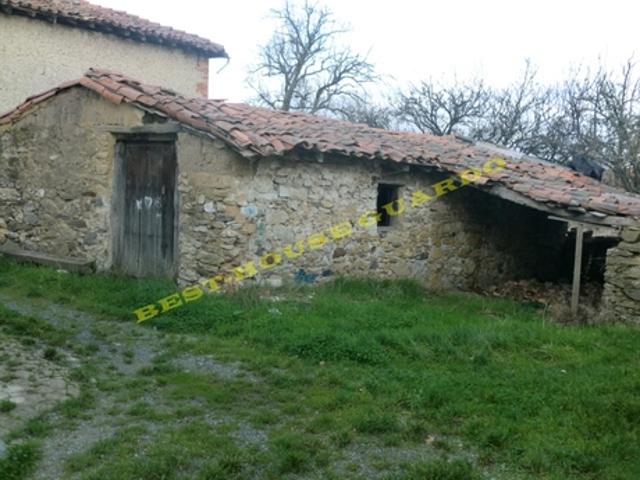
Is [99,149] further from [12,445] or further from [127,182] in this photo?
[12,445]

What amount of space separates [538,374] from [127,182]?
6.40 metres

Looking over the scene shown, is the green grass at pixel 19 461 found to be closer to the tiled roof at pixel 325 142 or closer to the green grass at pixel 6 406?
the green grass at pixel 6 406

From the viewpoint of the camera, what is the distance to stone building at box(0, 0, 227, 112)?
12.1 metres

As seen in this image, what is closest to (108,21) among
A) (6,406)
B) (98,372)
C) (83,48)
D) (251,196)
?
(83,48)

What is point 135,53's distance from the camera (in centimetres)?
1396

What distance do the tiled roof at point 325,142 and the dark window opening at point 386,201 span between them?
0.66 m

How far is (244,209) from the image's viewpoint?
27.5 feet

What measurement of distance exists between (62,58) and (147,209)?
528 cm

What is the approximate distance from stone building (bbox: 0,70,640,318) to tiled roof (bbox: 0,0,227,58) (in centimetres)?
270

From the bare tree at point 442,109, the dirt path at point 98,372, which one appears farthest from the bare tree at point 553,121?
the dirt path at point 98,372

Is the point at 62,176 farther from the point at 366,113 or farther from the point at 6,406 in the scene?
the point at 366,113

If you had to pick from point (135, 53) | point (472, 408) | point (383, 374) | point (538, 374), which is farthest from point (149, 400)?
point (135, 53)

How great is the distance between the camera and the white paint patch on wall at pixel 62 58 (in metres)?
12.1

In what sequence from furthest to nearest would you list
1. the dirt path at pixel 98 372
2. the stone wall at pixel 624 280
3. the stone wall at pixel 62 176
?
the stone wall at pixel 62 176 < the stone wall at pixel 624 280 < the dirt path at pixel 98 372
